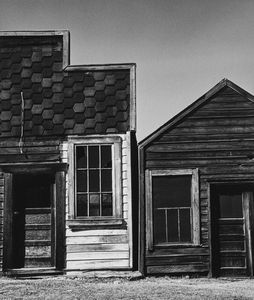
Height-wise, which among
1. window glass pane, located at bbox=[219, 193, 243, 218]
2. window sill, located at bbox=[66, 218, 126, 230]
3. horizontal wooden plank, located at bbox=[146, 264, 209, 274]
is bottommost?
horizontal wooden plank, located at bbox=[146, 264, 209, 274]

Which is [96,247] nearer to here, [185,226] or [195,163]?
[185,226]

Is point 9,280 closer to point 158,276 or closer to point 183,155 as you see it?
point 158,276

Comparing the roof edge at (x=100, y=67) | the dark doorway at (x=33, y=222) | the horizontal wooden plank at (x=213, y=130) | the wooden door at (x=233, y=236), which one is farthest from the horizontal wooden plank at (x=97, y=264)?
the roof edge at (x=100, y=67)

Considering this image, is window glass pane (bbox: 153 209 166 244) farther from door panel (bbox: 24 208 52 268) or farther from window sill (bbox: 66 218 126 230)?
door panel (bbox: 24 208 52 268)

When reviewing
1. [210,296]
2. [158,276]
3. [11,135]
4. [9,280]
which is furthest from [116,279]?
[11,135]

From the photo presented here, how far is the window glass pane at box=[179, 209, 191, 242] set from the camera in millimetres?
12781

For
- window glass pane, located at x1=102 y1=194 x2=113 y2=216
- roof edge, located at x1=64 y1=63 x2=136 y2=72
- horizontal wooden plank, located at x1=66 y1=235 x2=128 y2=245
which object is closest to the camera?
horizontal wooden plank, located at x1=66 y1=235 x2=128 y2=245

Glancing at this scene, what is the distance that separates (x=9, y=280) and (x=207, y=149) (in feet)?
17.3

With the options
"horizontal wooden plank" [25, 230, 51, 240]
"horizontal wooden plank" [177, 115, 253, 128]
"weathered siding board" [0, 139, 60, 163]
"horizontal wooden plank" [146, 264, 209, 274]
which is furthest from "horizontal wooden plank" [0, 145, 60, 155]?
"horizontal wooden plank" [146, 264, 209, 274]

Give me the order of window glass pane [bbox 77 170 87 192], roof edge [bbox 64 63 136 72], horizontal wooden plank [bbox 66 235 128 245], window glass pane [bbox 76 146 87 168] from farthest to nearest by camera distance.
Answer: roof edge [bbox 64 63 136 72] → window glass pane [bbox 76 146 87 168] → window glass pane [bbox 77 170 87 192] → horizontal wooden plank [bbox 66 235 128 245]

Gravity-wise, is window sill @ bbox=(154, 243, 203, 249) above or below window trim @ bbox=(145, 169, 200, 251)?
below

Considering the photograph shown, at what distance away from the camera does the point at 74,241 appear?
12664mm

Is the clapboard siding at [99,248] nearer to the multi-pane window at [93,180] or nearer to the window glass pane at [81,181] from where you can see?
the multi-pane window at [93,180]

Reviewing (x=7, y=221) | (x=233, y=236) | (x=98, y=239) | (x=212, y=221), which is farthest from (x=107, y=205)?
(x=233, y=236)
